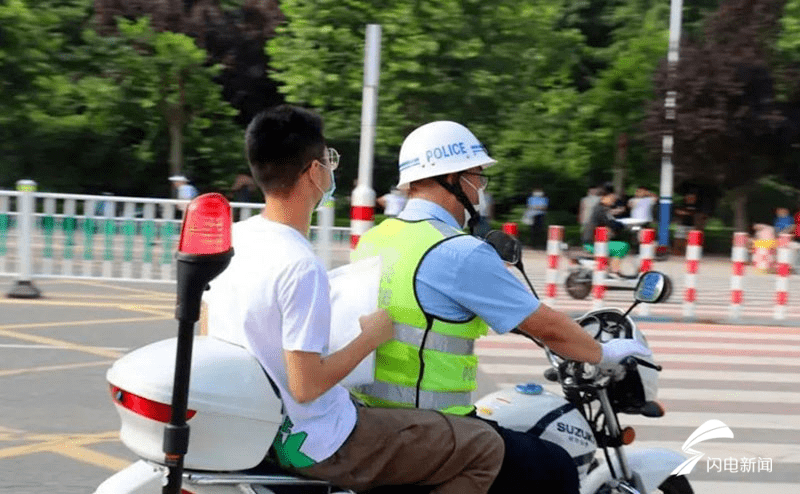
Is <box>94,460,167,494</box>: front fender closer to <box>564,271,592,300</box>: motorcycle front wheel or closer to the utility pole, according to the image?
<box>564,271,592,300</box>: motorcycle front wheel

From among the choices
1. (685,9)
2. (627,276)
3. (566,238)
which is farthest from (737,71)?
(627,276)

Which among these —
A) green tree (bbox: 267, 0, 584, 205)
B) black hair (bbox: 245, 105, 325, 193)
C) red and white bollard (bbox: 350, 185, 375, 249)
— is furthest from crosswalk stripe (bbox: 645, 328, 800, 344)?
green tree (bbox: 267, 0, 584, 205)

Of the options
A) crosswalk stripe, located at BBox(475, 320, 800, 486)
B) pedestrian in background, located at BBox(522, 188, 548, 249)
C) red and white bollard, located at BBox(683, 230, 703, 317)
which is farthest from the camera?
pedestrian in background, located at BBox(522, 188, 548, 249)

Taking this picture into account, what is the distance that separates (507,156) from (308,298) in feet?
101

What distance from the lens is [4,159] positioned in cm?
3328

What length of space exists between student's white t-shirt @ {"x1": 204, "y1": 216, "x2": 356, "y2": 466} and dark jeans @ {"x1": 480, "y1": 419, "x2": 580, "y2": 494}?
0.46 meters

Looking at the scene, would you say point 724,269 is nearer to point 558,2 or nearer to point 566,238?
point 566,238

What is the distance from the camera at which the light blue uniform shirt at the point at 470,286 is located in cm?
337

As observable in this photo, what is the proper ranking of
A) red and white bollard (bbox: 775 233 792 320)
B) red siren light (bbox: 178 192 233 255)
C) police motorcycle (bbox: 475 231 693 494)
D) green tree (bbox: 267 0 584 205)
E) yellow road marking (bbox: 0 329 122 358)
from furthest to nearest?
green tree (bbox: 267 0 584 205) < red and white bollard (bbox: 775 233 792 320) < yellow road marking (bbox: 0 329 122 358) < police motorcycle (bbox: 475 231 693 494) < red siren light (bbox: 178 192 233 255)

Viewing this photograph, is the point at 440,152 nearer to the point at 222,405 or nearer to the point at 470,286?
the point at 470,286

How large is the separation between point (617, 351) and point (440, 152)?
0.76 meters

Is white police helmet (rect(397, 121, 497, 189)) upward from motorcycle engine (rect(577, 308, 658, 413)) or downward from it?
upward

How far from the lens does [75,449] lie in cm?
664

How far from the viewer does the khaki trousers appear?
3.21 meters
